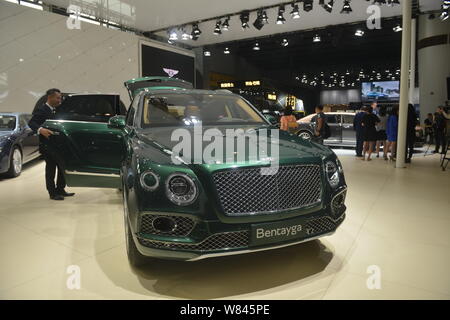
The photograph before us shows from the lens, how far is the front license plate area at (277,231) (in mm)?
2082

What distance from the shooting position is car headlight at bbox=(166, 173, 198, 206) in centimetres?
202

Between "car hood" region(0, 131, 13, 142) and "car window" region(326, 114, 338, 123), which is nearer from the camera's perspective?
"car hood" region(0, 131, 13, 142)

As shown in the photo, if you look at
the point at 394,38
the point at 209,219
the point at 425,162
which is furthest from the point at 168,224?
the point at 394,38

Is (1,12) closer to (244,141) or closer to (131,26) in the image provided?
(131,26)

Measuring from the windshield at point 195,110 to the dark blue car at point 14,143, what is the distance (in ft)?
13.0

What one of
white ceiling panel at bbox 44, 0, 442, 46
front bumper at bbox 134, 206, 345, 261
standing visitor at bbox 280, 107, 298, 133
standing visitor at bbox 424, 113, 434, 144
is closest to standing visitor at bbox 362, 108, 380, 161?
standing visitor at bbox 280, 107, 298, 133

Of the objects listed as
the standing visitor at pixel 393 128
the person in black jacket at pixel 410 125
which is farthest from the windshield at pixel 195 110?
the standing visitor at pixel 393 128

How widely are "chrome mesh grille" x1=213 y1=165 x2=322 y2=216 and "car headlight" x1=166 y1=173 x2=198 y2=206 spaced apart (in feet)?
0.49

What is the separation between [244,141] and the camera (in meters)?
2.51

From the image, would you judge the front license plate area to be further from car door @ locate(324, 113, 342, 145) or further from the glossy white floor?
car door @ locate(324, 113, 342, 145)

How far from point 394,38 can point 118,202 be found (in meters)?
17.8

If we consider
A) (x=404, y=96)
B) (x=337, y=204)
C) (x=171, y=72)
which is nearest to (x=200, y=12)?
(x=171, y=72)

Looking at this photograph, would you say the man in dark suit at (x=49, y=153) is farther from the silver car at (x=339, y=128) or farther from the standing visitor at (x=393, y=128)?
the silver car at (x=339, y=128)

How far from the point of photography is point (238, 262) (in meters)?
2.64
